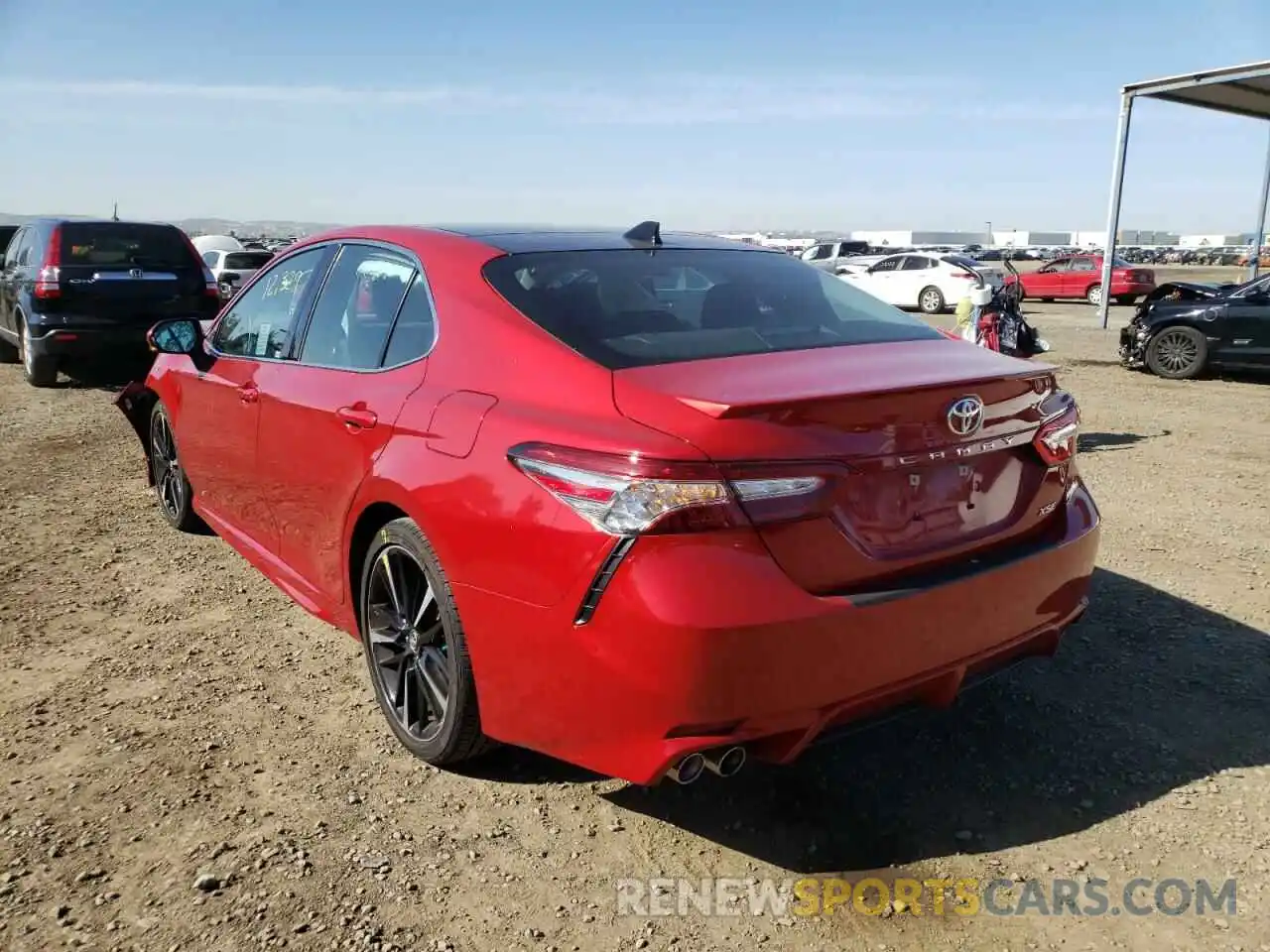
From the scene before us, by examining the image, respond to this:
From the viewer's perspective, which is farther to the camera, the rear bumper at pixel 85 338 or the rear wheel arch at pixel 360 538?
the rear bumper at pixel 85 338

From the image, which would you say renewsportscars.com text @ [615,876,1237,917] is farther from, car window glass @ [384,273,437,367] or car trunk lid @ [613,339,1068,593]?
car window glass @ [384,273,437,367]

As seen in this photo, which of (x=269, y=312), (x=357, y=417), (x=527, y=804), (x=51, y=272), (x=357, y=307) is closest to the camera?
(x=527, y=804)

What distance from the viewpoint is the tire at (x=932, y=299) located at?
77.0 feet

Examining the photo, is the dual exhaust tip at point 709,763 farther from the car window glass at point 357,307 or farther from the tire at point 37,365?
the tire at point 37,365

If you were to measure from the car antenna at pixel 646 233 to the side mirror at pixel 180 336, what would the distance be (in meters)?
2.19

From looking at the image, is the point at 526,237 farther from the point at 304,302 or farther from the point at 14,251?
the point at 14,251

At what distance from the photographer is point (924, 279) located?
23703 mm

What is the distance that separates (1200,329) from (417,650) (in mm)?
12216

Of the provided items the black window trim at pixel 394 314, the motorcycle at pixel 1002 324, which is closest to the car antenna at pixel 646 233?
the black window trim at pixel 394 314

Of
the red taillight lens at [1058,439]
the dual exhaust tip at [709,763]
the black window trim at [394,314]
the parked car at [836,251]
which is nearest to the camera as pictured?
the dual exhaust tip at [709,763]

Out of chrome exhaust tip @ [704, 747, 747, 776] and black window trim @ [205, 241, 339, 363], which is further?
black window trim @ [205, 241, 339, 363]

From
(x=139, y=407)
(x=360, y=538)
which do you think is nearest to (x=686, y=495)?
(x=360, y=538)

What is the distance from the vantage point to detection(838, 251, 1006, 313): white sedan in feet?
75.6

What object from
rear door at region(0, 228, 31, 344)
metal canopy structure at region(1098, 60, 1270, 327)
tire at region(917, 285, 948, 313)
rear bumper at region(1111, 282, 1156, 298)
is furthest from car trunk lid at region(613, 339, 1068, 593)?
rear bumper at region(1111, 282, 1156, 298)
